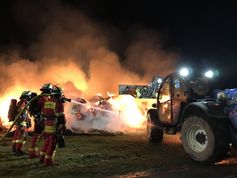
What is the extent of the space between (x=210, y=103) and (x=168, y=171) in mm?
1671

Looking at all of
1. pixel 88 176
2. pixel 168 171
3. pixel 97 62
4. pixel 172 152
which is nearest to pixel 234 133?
pixel 168 171

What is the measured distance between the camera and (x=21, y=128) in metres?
9.52

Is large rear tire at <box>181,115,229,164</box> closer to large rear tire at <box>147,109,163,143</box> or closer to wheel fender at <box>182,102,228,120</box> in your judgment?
wheel fender at <box>182,102,228,120</box>

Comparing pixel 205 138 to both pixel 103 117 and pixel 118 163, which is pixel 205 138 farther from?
pixel 103 117

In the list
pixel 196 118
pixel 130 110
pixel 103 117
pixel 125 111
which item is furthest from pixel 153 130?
pixel 130 110

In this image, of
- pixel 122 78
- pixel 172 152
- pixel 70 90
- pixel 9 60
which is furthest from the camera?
pixel 122 78

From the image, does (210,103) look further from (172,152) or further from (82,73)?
(82,73)

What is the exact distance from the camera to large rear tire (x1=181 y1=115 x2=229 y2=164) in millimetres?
7508

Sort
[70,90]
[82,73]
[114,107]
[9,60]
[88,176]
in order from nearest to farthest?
[88,176], [114,107], [70,90], [9,60], [82,73]

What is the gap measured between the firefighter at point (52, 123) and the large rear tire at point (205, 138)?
2.69 meters

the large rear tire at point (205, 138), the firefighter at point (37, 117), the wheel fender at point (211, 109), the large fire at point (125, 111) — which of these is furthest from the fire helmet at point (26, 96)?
the large fire at point (125, 111)

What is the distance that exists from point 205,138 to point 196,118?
0.45 metres

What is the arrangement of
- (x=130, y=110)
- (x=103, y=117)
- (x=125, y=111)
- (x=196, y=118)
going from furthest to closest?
(x=130, y=110) < (x=125, y=111) < (x=103, y=117) < (x=196, y=118)

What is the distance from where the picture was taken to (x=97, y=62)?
30625mm
